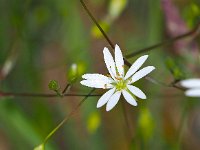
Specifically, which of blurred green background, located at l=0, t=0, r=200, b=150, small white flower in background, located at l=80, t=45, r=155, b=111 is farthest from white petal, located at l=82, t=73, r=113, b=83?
blurred green background, located at l=0, t=0, r=200, b=150

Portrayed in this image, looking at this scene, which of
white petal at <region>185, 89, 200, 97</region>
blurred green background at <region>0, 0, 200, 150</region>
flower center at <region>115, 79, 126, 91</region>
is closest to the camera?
white petal at <region>185, 89, 200, 97</region>

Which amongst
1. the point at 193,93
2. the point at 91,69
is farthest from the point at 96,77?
the point at 91,69

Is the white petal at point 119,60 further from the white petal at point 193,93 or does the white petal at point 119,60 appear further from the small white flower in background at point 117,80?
the white petal at point 193,93

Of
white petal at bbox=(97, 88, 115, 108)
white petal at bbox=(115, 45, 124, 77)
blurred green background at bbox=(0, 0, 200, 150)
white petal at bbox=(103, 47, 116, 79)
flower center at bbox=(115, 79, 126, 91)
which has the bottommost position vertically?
white petal at bbox=(97, 88, 115, 108)

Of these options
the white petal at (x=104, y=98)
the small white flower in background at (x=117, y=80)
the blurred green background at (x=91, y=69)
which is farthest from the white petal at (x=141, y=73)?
the blurred green background at (x=91, y=69)

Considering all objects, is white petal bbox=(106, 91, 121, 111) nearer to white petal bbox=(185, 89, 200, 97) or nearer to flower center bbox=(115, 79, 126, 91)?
flower center bbox=(115, 79, 126, 91)

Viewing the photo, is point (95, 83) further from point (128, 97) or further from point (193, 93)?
point (193, 93)
